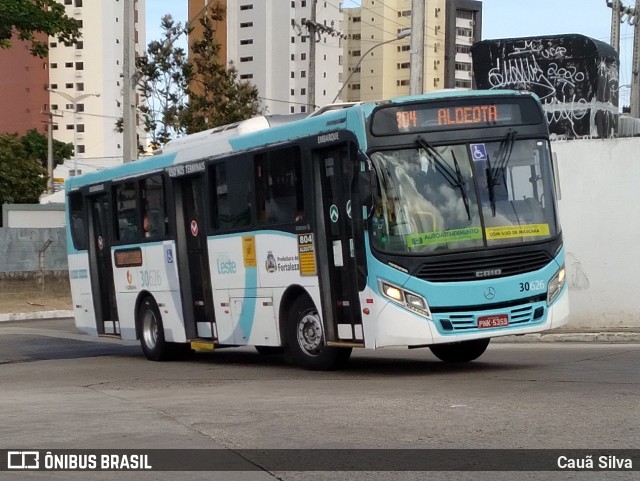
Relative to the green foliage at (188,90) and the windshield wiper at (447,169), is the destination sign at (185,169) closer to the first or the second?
the windshield wiper at (447,169)

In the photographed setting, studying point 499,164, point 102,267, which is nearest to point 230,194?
point 499,164

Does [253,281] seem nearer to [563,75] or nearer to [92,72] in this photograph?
[563,75]

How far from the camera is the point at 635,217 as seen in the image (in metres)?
21.9

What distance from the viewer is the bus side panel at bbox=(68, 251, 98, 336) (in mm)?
21875

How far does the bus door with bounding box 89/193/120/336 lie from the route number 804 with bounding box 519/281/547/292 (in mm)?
9376

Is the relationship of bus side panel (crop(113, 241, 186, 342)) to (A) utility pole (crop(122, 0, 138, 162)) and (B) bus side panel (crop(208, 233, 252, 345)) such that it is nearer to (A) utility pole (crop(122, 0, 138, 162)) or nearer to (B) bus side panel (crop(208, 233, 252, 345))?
(B) bus side panel (crop(208, 233, 252, 345))

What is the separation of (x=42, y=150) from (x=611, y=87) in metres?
91.9

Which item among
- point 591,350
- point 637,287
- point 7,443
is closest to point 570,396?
point 7,443

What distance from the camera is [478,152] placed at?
13891mm

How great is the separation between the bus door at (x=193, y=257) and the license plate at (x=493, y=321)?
17.2 ft

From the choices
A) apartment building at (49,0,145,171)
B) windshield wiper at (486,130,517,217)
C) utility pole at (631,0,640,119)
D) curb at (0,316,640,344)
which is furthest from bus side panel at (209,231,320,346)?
apartment building at (49,0,145,171)

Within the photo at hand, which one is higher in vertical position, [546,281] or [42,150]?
[42,150]

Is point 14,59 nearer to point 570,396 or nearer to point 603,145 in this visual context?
point 603,145

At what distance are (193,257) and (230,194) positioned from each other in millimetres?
1738
